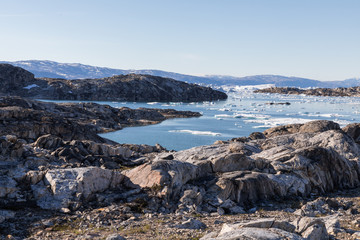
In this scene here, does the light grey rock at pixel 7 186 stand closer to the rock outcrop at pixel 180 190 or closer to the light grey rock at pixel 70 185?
the rock outcrop at pixel 180 190

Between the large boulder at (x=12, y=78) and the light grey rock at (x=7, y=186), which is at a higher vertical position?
the large boulder at (x=12, y=78)

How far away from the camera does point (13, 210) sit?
12102 millimetres

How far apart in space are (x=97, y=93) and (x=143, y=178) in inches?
4775

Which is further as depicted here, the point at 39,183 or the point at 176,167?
the point at 176,167

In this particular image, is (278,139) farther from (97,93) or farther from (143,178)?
(97,93)

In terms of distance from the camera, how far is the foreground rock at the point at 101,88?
125438 mm

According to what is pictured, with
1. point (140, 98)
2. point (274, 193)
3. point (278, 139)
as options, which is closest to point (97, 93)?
point (140, 98)

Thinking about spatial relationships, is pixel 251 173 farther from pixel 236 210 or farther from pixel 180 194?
pixel 180 194

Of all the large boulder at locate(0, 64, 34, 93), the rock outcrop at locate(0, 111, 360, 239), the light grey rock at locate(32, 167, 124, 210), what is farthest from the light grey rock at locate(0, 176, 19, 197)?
the large boulder at locate(0, 64, 34, 93)

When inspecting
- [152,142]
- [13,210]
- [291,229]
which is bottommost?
[152,142]

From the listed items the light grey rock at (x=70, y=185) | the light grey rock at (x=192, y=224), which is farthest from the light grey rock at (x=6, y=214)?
the light grey rock at (x=192, y=224)

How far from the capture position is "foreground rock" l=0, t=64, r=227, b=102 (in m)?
125

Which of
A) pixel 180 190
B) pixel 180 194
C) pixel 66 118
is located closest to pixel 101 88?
pixel 66 118

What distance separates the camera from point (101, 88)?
135000 millimetres
